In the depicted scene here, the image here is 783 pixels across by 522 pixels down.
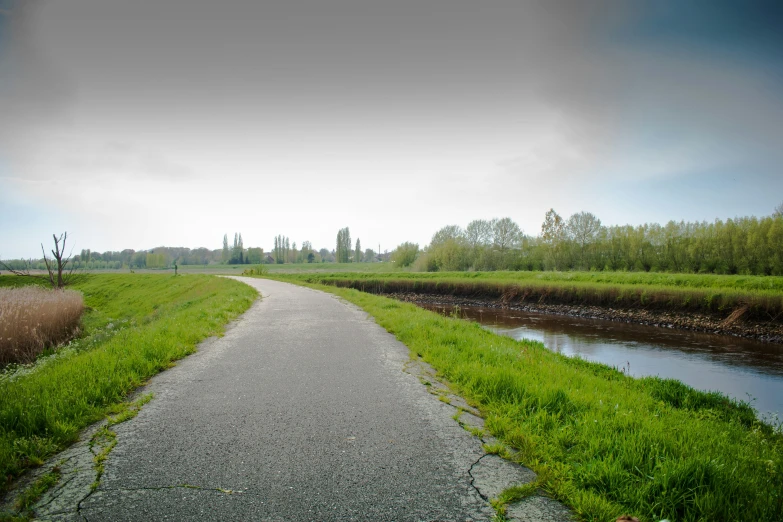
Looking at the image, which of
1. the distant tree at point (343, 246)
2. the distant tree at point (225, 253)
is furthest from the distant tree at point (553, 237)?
the distant tree at point (225, 253)

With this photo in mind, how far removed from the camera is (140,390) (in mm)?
5391

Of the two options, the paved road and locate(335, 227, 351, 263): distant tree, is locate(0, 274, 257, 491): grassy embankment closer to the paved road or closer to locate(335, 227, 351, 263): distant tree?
the paved road

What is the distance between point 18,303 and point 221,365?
11.5 meters

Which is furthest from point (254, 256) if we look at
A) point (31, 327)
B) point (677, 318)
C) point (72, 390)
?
point (72, 390)

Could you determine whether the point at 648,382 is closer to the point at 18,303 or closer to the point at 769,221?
the point at 18,303

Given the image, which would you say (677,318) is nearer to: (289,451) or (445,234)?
(289,451)

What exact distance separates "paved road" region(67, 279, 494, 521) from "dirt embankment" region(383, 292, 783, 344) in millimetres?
19702

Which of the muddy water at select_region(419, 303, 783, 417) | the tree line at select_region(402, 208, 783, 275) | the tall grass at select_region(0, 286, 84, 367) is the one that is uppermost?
the tree line at select_region(402, 208, 783, 275)

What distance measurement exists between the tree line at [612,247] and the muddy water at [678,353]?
24016 millimetres

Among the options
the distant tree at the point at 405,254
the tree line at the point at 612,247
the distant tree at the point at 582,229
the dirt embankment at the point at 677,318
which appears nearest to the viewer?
the dirt embankment at the point at 677,318

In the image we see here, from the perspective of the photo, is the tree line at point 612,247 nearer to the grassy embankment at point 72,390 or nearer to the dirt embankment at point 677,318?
the dirt embankment at point 677,318

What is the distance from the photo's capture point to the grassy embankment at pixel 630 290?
19141mm

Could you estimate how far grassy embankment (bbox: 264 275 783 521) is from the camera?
279 cm

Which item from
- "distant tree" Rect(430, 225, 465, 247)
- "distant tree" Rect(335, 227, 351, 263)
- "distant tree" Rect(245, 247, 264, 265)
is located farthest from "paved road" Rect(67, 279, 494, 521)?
"distant tree" Rect(245, 247, 264, 265)
